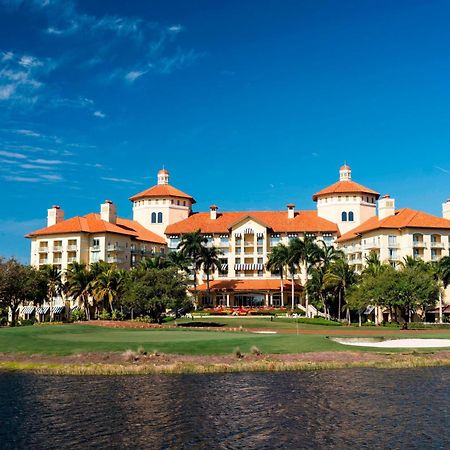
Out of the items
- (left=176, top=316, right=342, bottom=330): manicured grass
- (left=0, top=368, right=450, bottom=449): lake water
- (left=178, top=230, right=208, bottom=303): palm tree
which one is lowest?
(left=0, top=368, right=450, bottom=449): lake water

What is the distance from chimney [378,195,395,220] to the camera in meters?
111

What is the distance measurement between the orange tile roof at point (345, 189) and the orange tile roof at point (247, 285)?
2056 cm

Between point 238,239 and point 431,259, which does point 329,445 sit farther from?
point 238,239

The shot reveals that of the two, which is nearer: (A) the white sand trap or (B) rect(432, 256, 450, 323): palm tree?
(A) the white sand trap

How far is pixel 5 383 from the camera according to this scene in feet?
118

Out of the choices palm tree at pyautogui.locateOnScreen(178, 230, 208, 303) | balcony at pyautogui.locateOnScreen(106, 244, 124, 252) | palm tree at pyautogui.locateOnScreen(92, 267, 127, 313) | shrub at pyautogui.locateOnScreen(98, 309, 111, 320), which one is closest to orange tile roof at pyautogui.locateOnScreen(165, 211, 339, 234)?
palm tree at pyautogui.locateOnScreen(178, 230, 208, 303)

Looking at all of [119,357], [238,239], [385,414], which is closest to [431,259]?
[238,239]

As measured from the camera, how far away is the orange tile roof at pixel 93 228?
110 metres

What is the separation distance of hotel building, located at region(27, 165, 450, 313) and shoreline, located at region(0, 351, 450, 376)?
197 feet

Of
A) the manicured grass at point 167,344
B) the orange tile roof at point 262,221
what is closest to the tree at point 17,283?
the manicured grass at point 167,344

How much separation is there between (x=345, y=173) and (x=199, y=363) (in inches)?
3614

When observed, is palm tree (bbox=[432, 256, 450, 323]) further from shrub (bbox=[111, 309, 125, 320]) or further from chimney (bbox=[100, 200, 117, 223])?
chimney (bbox=[100, 200, 117, 223])

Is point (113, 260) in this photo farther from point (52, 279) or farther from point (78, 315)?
point (78, 315)

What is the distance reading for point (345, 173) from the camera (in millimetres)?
127500
